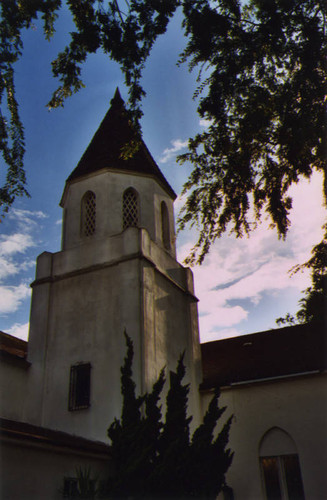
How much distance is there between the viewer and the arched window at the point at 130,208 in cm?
1736

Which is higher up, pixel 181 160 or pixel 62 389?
pixel 181 160

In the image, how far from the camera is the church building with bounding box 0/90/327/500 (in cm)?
1390

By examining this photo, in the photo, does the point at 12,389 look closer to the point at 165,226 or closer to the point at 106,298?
the point at 106,298

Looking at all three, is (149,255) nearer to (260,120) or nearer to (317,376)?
Answer: (317,376)

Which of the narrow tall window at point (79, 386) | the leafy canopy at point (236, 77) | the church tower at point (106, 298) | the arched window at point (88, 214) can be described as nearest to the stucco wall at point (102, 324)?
the church tower at point (106, 298)

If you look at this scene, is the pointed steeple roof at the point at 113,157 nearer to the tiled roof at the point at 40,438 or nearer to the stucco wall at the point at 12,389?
the stucco wall at the point at 12,389

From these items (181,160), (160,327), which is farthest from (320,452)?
(181,160)

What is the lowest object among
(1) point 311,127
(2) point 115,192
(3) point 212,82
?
(1) point 311,127

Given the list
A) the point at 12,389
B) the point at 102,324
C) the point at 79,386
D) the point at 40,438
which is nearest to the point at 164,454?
the point at 40,438

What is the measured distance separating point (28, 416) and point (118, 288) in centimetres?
470

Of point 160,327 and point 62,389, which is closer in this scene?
point 62,389

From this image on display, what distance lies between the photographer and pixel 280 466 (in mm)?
14344

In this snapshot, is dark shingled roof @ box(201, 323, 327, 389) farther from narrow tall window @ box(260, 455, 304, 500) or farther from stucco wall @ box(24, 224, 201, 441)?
narrow tall window @ box(260, 455, 304, 500)

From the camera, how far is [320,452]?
45.4 feet
